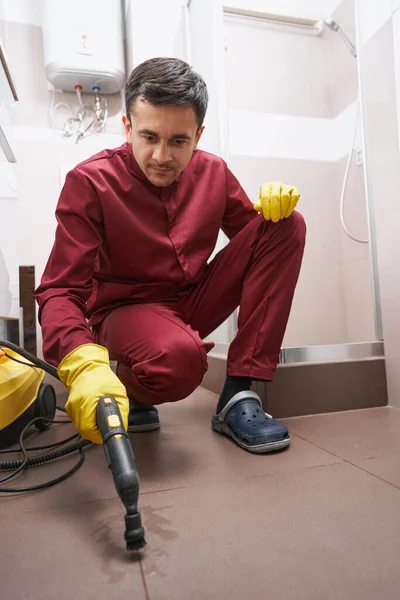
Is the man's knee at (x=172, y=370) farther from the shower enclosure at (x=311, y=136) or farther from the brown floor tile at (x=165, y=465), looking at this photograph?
the shower enclosure at (x=311, y=136)

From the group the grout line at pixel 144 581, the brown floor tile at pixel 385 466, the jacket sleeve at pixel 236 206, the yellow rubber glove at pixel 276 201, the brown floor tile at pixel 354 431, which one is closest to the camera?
the grout line at pixel 144 581

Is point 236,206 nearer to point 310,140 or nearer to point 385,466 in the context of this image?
point 385,466

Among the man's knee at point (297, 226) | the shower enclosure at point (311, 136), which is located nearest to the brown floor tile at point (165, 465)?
the man's knee at point (297, 226)

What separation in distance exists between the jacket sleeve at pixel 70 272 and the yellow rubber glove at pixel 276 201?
0.38 metres

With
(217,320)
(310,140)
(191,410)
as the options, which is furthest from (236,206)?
(310,140)

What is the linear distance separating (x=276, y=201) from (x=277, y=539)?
703 millimetres

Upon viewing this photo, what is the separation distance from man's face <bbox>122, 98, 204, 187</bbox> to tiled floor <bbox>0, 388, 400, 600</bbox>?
0.60 m

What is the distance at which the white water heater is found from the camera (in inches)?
80.0

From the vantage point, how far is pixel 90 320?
3.74 ft

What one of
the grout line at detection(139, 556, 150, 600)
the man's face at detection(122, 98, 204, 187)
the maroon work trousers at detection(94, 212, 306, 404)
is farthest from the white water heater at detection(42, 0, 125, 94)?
the grout line at detection(139, 556, 150, 600)

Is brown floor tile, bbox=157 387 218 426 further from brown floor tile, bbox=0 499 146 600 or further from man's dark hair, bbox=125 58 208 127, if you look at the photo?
man's dark hair, bbox=125 58 208 127

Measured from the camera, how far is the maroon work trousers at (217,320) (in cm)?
92

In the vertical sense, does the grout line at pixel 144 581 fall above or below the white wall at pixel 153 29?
below

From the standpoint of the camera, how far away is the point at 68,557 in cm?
53
